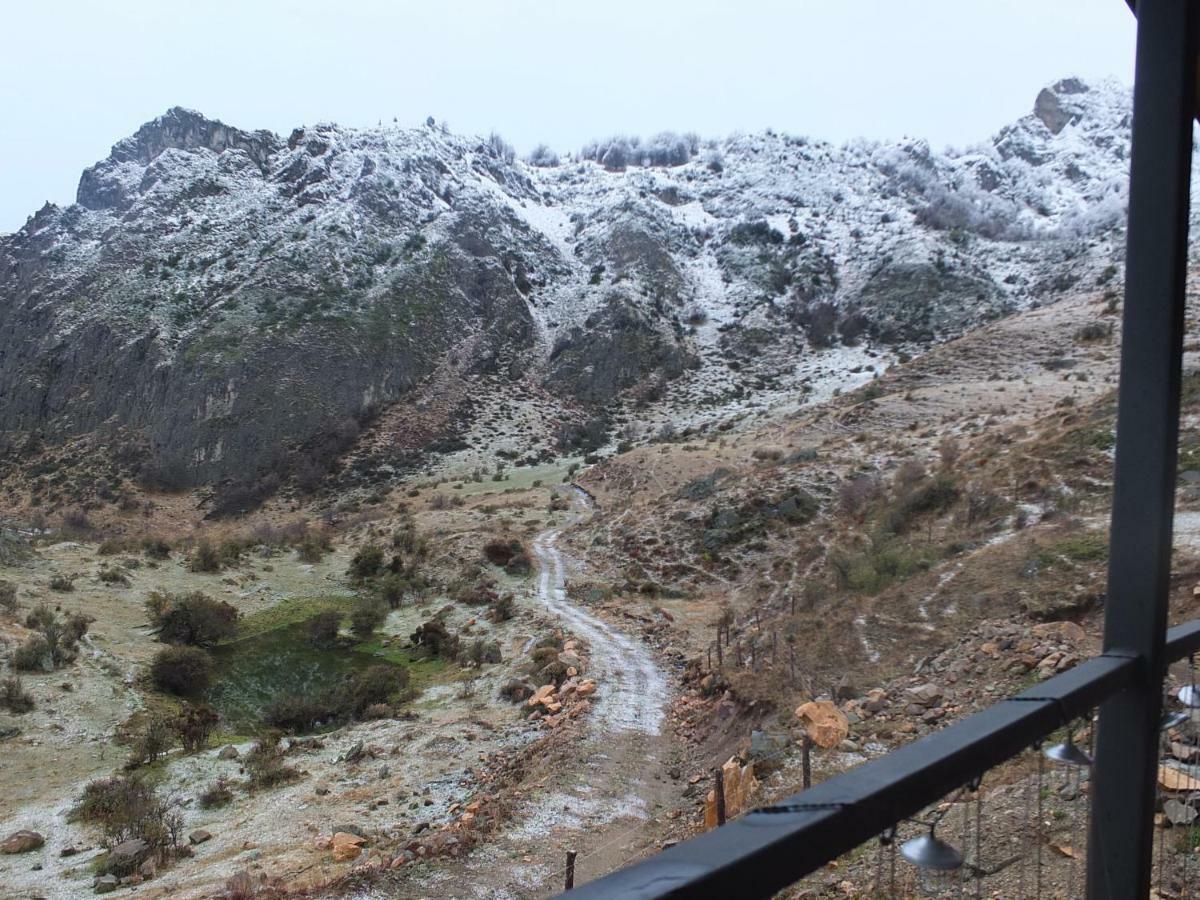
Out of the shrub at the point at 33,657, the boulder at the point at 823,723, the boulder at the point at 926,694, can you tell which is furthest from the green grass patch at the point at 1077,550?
the shrub at the point at 33,657

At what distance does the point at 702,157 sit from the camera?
90312mm

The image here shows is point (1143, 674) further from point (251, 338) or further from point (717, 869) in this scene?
point (251, 338)

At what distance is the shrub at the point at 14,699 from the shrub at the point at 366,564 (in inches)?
530

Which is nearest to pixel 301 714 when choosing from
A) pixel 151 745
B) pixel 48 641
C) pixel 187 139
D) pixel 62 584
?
pixel 151 745

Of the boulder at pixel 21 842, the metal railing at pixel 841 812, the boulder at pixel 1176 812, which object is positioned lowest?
the boulder at pixel 21 842

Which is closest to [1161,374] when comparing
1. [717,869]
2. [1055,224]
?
[717,869]

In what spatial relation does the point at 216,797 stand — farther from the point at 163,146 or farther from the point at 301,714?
the point at 163,146

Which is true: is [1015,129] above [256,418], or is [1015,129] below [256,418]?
above

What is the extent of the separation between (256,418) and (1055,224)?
70.8m

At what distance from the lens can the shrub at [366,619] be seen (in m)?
21.5

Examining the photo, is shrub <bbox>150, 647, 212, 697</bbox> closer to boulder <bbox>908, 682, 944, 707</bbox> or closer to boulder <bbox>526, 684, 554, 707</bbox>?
boulder <bbox>526, 684, 554, 707</bbox>

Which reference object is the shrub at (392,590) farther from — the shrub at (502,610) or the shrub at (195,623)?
the shrub at (195,623)

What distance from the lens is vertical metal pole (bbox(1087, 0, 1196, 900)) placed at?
1.82 m

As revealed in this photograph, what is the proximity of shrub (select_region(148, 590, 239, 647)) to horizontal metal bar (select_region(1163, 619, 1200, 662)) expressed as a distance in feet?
68.1
